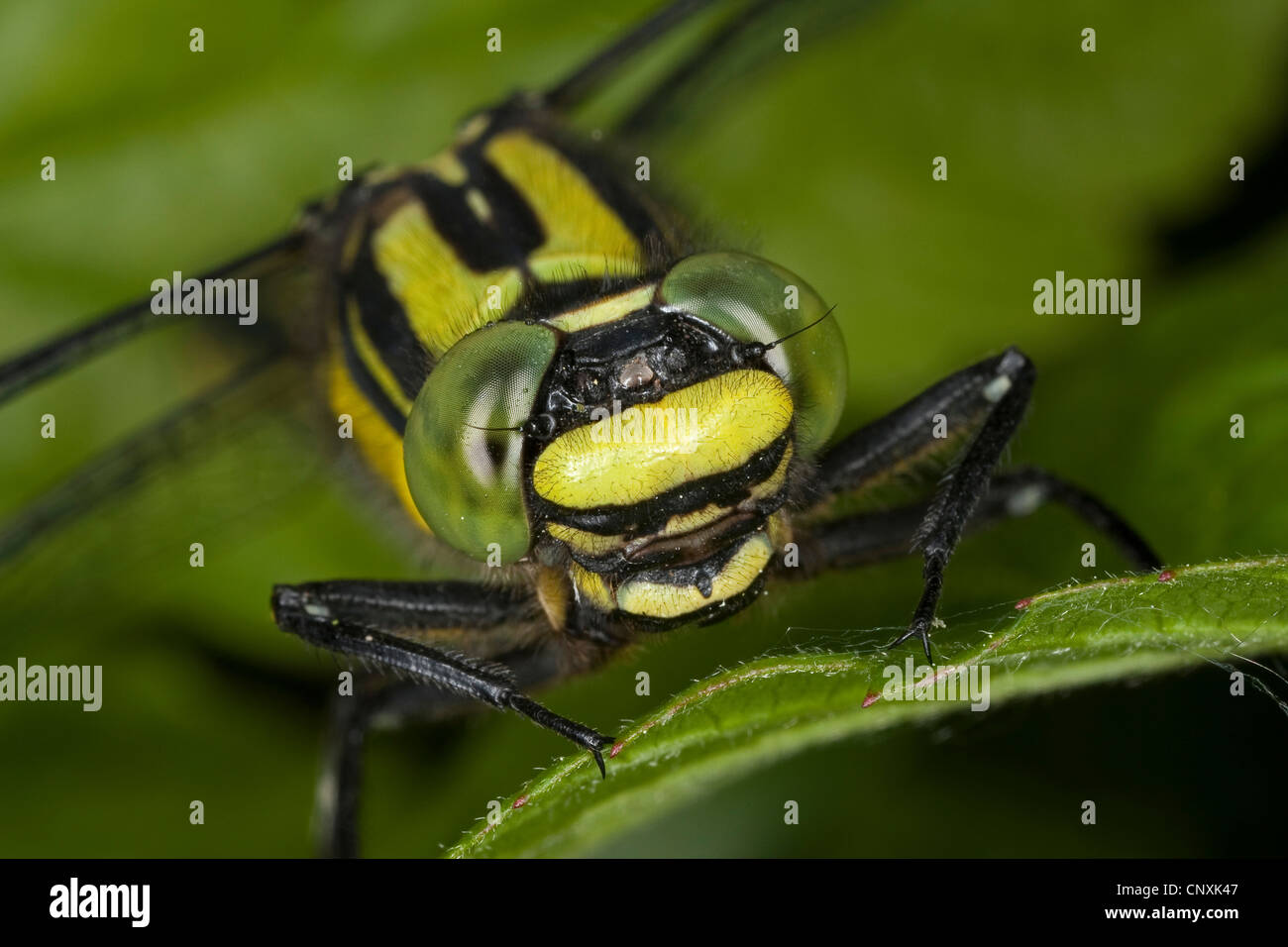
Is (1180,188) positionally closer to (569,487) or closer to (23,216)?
(569,487)

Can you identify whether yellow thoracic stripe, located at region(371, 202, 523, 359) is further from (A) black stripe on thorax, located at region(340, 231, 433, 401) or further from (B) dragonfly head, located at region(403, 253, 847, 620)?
(B) dragonfly head, located at region(403, 253, 847, 620)

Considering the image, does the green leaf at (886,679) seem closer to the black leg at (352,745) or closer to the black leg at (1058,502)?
the black leg at (1058,502)

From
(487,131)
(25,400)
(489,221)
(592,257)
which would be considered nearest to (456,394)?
(592,257)

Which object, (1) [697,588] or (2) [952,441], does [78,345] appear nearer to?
(1) [697,588]

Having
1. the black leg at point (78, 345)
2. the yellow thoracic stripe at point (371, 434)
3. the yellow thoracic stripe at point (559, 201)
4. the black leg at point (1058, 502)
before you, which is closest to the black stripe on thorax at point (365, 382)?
the yellow thoracic stripe at point (371, 434)

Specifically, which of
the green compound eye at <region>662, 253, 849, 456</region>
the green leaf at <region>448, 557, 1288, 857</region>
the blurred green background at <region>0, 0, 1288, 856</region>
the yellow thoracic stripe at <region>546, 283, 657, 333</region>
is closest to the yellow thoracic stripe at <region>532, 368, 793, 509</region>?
the green compound eye at <region>662, 253, 849, 456</region>
